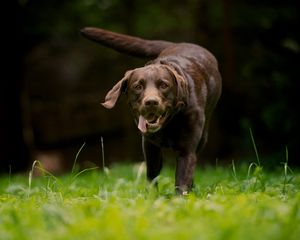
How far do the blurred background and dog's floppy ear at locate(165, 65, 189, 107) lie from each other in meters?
5.09

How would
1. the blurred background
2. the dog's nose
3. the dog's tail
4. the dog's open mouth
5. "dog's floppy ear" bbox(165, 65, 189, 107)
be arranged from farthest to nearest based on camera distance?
the blurred background < the dog's tail < "dog's floppy ear" bbox(165, 65, 189, 107) < the dog's open mouth < the dog's nose

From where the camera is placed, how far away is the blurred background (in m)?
11.5

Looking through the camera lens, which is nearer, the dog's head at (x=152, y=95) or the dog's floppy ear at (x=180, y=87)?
the dog's head at (x=152, y=95)

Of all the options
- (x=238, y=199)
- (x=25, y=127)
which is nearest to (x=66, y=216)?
(x=238, y=199)

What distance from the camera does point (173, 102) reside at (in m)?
5.87

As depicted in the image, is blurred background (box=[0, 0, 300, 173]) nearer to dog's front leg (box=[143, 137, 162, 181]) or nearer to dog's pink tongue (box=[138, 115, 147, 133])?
dog's front leg (box=[143, 137, 162, 181])

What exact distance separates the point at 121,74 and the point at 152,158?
11430 mm

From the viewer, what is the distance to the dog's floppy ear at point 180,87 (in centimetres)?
593

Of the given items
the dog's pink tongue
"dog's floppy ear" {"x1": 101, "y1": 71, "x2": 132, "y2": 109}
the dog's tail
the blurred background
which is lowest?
the blurred background

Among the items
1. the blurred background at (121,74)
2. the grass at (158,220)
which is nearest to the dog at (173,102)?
the grass at (158,220)

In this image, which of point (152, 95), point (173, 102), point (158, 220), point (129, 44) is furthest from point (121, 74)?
point (158, 220)

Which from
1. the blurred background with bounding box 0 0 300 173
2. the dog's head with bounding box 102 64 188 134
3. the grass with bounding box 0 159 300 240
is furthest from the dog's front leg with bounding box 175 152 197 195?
the blurred background with bounding box 0 0 300 173

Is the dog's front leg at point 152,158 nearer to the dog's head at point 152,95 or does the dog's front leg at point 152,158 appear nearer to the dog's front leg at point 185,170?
the dog's front leg at point 185,170

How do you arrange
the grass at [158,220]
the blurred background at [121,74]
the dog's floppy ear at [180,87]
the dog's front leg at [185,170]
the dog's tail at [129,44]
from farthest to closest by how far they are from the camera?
the blurred background at [121,74]
the dog's tail at [129,44]
the dog's front leg at [185,170]
the dog's floppy ear at [180,87]
the grass at [158,220]
